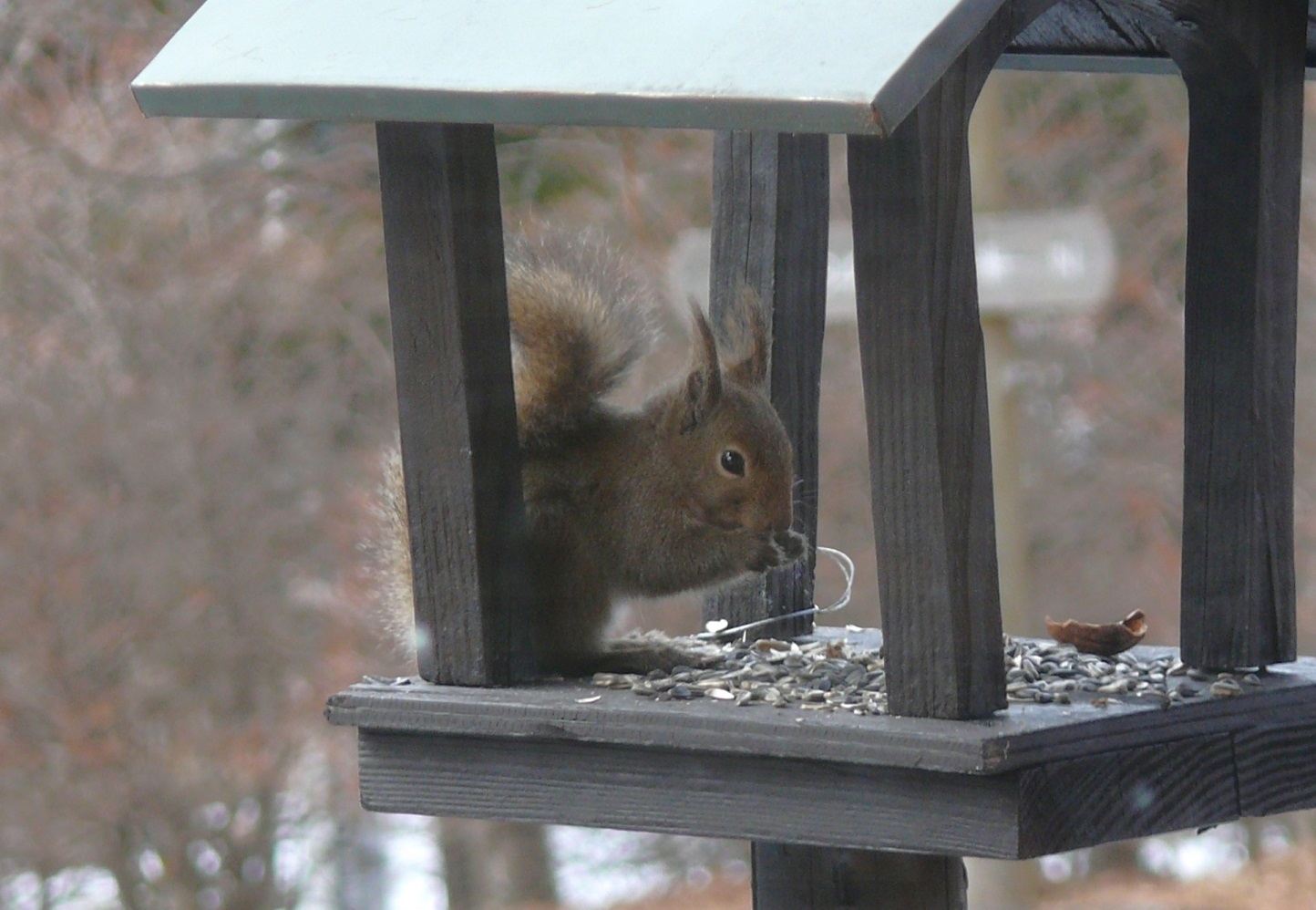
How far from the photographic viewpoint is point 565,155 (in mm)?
4902

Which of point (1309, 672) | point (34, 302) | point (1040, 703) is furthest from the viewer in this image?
point (34, 302)

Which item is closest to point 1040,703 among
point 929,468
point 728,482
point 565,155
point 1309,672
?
point 929,468

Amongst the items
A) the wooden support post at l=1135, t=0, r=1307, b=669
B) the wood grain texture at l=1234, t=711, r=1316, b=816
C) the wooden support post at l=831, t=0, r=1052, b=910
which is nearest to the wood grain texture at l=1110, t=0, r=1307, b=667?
the wooden support post at l=1135, t=0, r=1307, b=669

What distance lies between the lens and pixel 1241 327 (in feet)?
6.20

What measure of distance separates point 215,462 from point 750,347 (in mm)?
2971

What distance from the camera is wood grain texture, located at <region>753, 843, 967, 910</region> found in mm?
1866

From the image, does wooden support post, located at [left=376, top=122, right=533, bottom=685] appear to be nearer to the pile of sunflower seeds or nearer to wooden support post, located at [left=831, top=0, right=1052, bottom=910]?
the pile of sunflower seeds

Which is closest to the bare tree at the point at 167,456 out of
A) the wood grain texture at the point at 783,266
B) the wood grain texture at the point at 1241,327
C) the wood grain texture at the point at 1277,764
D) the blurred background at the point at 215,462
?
Result: the blurred background at the point at 215,462

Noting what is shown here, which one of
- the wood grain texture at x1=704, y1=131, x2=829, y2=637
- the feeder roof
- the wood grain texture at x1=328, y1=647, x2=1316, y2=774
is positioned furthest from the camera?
the wood grain texture at x1=704, y1=131, x2=829, y2=637

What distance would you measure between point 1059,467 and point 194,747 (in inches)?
123

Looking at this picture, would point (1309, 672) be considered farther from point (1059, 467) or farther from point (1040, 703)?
point (1059, 467)

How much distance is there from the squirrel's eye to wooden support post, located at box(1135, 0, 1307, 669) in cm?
50

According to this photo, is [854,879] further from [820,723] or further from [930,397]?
[930,397]

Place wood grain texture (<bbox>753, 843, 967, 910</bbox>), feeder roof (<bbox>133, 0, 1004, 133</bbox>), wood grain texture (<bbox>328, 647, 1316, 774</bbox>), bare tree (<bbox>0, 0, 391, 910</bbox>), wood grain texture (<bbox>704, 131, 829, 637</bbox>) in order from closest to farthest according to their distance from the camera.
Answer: feeder roof (<bbox>133, 0, 1004, 133</bbox>) < wood grain texture (<bbox>328, 647, 1316, 774</bbox>) < wood grain texture (<bbox>753, 843, 967, 910</bbox>) < wood grain texture (<bbox>704, 131, 829, 637</bbox>) < bare tree (<bbox>0, 0, 391, 910</bbox>)
